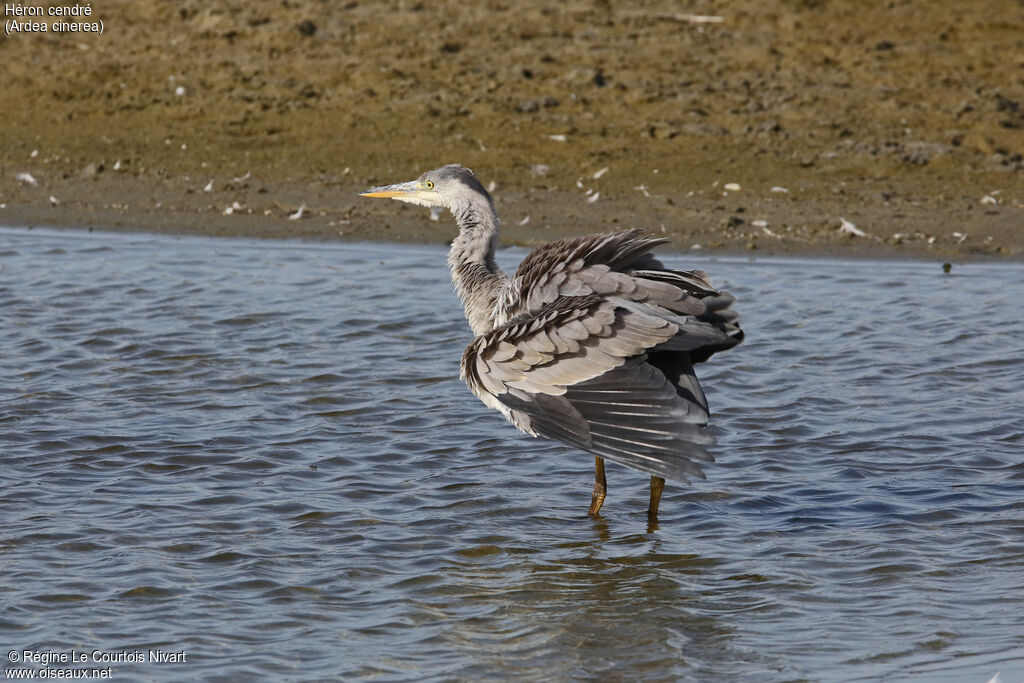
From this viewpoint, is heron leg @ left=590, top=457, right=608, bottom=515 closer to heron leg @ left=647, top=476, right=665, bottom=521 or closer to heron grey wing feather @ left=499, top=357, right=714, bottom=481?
heron leg @ left=647, top=476, right=665, bottom=521

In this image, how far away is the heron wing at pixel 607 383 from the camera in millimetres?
5680

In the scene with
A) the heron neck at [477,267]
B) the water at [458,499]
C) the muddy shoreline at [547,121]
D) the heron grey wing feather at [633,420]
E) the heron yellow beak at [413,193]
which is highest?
the muddy shoreline at [547,121]

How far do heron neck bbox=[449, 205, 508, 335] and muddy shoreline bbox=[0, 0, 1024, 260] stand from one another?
3.83m

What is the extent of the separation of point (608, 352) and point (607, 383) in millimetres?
142

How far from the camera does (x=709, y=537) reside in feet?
20.6

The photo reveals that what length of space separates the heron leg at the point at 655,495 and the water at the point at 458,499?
0.25 feet

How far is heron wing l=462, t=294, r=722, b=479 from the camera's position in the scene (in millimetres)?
5680

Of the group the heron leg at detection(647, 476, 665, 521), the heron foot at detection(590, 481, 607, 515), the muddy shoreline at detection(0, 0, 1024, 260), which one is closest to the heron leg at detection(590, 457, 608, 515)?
the heron foot at detection(590, 481, 607, 515)

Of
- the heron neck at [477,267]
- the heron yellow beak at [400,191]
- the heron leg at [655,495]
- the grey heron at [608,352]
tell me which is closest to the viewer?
the grey heron at [608,352]

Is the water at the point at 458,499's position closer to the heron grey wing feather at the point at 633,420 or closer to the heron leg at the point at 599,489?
the heron leg at the point at 599,489

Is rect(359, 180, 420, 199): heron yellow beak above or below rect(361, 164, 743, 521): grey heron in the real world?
above

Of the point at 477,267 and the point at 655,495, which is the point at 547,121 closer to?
the point at 477,267

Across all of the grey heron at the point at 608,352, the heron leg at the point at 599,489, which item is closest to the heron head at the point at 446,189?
the grey heron at the point at 608,352

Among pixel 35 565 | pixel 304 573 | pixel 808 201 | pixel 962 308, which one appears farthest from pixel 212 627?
pixel 808 201
